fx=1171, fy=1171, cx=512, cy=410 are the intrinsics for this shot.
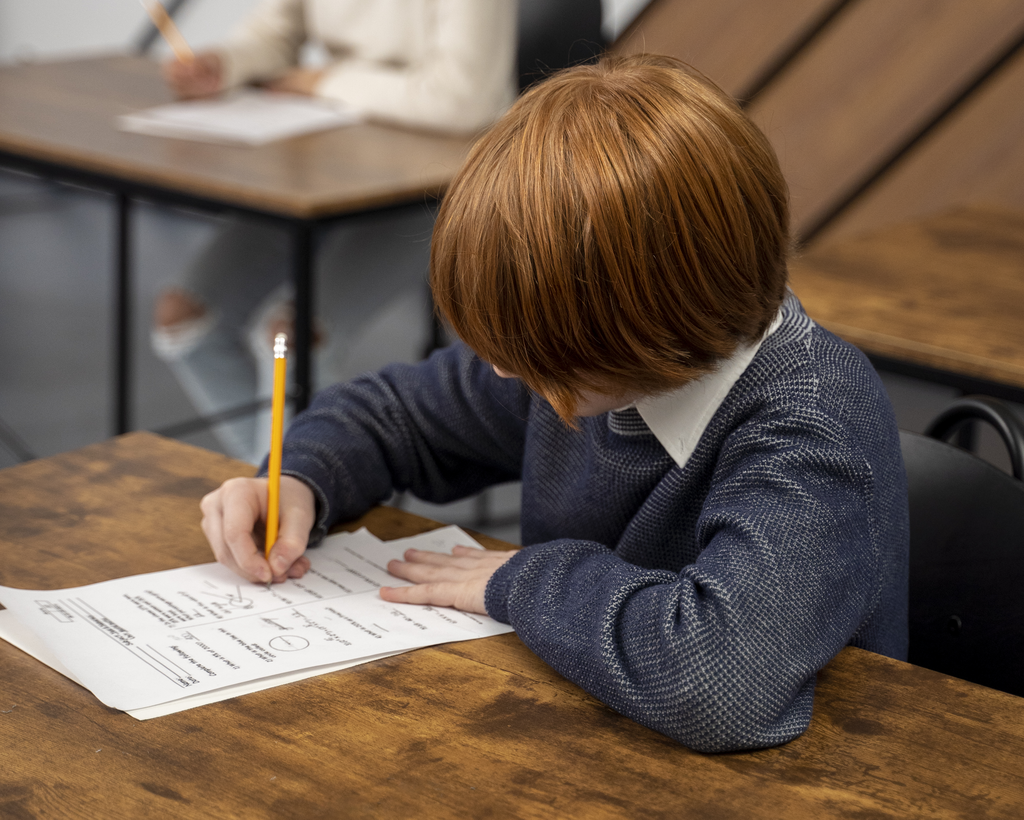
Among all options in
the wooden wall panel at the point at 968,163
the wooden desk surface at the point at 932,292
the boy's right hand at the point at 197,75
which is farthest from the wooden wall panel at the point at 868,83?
the boy's right hand at the point at 197,75

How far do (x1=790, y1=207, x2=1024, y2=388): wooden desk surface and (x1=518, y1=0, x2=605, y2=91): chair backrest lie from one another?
65cm

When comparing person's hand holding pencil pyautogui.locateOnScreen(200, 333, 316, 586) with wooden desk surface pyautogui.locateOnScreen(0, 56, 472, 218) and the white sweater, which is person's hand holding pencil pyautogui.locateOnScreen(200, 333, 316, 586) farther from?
the white sweater

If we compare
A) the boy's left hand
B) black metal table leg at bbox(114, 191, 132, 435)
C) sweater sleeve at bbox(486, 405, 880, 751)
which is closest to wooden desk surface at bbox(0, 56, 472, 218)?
black metal table leg at bbox(114, 191, 132, 435)

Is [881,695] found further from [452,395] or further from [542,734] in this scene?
[452,395]

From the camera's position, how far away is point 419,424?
121cm

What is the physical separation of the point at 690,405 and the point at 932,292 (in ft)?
3.07

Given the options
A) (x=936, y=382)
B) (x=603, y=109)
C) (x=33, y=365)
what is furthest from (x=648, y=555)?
(x=33, y=365)

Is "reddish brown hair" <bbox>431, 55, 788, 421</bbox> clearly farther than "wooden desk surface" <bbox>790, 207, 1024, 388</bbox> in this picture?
No

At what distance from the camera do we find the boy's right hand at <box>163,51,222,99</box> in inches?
98.0

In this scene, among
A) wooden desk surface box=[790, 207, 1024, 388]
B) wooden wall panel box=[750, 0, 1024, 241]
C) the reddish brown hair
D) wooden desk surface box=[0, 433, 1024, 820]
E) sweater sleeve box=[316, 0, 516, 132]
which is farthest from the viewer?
wooden wall panel box=[750, 0, 1024, 241]

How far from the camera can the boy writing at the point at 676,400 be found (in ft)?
2.51

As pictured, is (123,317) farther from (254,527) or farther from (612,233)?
(612,233)

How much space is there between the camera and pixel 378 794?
2.20 feet

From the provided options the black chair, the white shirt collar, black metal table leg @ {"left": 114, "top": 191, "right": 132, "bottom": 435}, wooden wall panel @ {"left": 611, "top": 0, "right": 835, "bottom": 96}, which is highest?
wooden wall panel @ {"left": 611, "top": 0, "right": 835, "bottom": 96}
